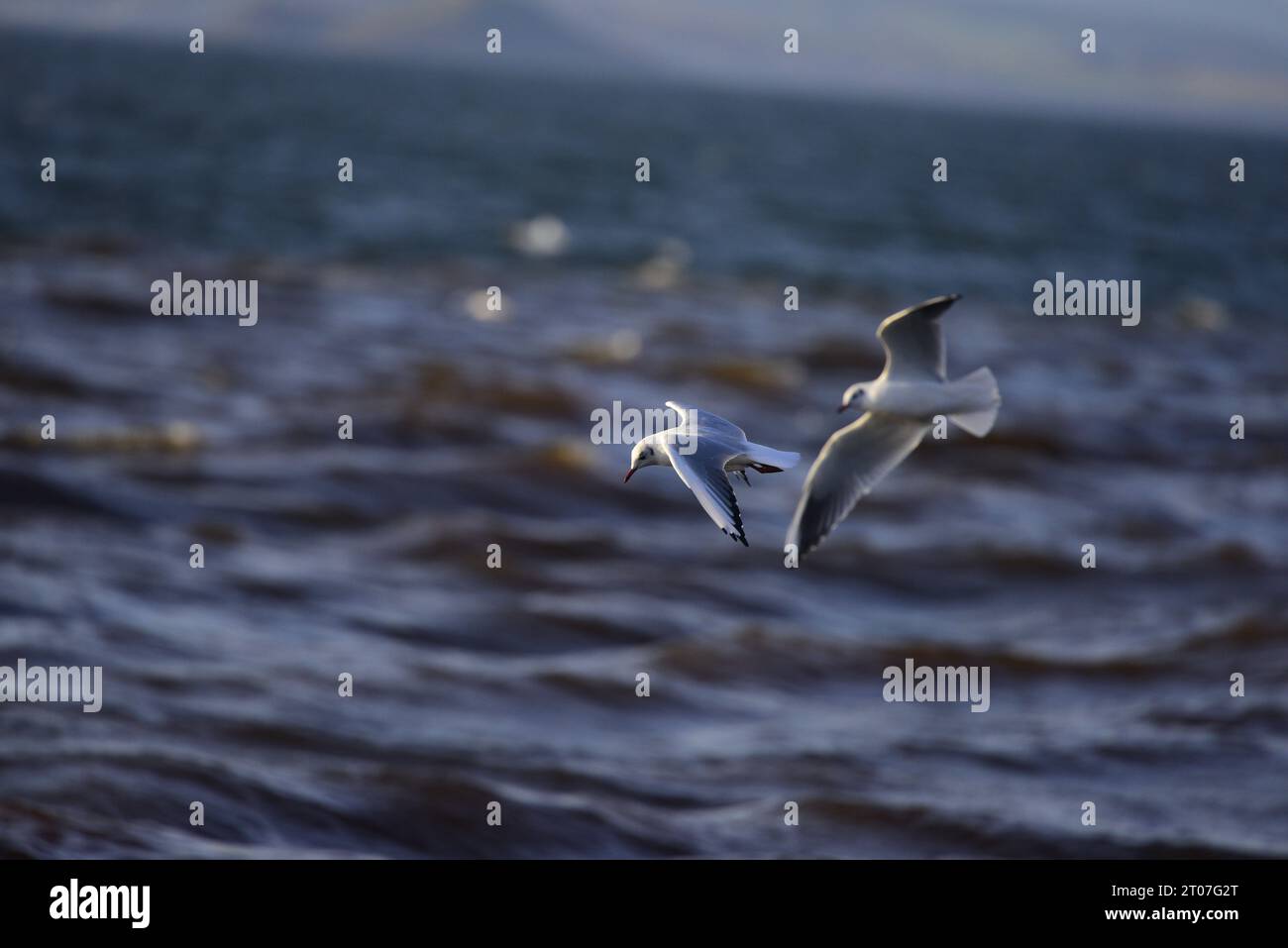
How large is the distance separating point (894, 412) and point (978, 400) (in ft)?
0.77

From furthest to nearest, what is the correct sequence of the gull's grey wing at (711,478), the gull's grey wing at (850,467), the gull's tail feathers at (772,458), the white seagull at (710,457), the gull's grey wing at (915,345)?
the gull's grey wing at (850,467) < the gull's grey wing at (915,345) < the gull's tail feathers at (772,458) < the white seagull at (710,457) < the gull's grey wing at (711,478)

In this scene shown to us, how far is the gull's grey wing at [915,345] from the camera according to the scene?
4500mm

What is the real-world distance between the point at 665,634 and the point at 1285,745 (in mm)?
3928

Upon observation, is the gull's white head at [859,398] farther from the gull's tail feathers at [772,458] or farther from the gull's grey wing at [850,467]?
the gull's tail feathers at [772,458]

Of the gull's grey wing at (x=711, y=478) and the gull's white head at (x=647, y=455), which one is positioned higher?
the gull's white head at (x=647, y=455)

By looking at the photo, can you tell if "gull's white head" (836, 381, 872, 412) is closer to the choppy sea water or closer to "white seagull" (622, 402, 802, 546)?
"white seagull" (622, 402, 802, 546)

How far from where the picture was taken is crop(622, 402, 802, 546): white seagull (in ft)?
13.0

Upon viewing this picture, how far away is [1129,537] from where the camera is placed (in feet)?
47.9

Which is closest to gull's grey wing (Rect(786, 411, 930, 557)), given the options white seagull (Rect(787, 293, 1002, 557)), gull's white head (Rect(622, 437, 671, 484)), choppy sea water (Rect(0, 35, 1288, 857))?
white seagull (Rect(787, 293, 1002, 557))

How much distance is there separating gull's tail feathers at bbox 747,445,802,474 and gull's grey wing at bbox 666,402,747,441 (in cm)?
18

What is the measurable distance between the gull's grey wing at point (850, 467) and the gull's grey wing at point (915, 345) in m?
0.16

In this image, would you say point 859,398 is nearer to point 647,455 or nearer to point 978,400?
point 978,400

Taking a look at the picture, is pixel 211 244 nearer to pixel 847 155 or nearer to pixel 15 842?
pixel 15 842

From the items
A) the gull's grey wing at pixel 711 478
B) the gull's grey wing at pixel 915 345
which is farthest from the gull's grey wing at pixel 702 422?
the gull's grey wing at pixel 915 345
